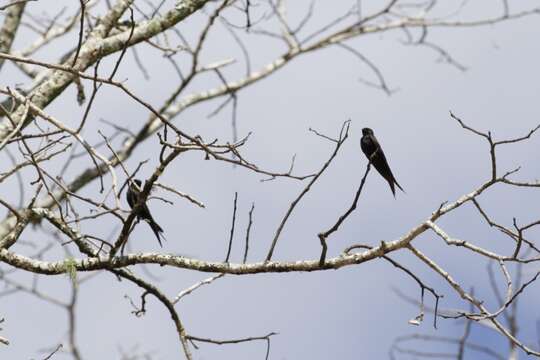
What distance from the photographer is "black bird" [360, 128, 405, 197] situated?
5.23m

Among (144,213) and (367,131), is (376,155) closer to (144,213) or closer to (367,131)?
(367,131)

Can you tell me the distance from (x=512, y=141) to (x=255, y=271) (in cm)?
135

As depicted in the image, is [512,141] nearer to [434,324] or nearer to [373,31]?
[434,324]

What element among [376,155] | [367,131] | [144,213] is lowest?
[144,213]

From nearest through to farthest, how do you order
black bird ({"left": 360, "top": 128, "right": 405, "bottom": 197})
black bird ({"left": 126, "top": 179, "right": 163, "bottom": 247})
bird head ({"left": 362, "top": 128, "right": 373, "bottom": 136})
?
1. black bird ({"left": 126, "top": 179, "right": 163, "bottom": 247})
2. black bird ({"left": 360, "top": 128, "right": 405, "bottom": 197})
3. bird head ({"left": 362, "top": 128, "right": 373, "bottom": 136})

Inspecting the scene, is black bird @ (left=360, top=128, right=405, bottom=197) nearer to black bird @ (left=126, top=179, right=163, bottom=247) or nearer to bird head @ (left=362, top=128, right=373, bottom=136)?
bird head @ (left=362, top=128, right=373, bottom=136)

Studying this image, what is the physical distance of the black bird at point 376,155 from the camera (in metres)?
5.23

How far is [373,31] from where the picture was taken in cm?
1170

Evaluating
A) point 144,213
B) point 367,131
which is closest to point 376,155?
point 367,131

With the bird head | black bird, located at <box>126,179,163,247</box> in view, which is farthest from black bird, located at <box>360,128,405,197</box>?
black bird, located at <box>126,179,163,247</box>

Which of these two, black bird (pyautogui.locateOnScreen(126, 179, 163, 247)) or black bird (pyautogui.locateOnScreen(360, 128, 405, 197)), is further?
black bird (pyautogui.locateOnScreen(360, 128, 405, 197))

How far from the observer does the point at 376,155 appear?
534 centimetres

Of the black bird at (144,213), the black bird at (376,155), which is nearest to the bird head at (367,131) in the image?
the black bird at (376,155)

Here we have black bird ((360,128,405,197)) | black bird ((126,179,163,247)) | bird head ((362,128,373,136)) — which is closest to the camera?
black bird ((126,179,163,247))
